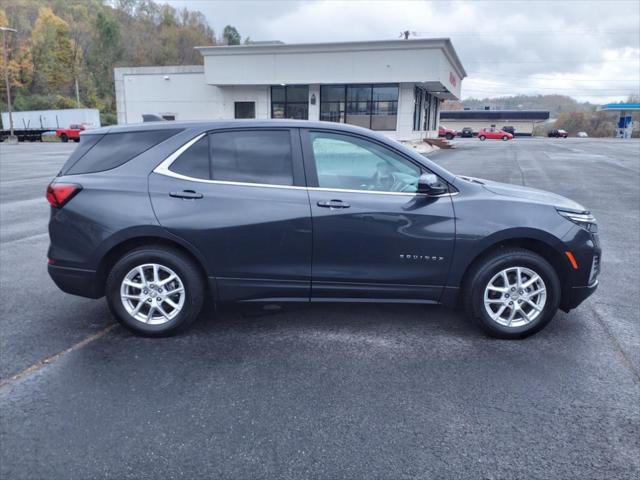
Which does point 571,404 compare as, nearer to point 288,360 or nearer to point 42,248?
point 288,360

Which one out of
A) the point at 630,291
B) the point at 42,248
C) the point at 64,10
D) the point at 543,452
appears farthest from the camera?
the point at 64,10

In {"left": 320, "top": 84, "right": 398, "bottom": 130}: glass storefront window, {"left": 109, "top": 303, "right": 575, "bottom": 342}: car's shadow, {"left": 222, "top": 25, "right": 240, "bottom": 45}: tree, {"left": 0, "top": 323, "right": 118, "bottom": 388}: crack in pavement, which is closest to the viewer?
{"left": 0, "top": 323, "right": 118, "bottom": 388}: crack in pavement

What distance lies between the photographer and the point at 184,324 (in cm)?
427

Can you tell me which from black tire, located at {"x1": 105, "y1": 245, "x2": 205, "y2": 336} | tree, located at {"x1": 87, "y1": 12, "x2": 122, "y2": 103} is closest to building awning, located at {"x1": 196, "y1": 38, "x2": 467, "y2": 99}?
black tire, located at {"x1": 105, "y1": 245, "x2": 205, "y2": 336}

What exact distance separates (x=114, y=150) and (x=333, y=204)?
1.94 metres

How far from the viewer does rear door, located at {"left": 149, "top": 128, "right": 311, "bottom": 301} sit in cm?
412

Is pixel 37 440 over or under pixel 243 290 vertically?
under

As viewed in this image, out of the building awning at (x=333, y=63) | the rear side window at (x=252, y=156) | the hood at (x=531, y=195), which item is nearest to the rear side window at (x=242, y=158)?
the rear side window at (x=252, y=156)

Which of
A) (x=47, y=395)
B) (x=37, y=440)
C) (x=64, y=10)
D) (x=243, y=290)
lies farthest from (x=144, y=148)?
(x=64, y=10)

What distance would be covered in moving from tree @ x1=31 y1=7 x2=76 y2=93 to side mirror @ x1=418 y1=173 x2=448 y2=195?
101233 millimetres

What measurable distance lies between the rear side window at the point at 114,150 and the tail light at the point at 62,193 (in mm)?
159

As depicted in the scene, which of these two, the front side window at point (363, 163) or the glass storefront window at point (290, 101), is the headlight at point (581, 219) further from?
the glass storefront window at point (290, 101)

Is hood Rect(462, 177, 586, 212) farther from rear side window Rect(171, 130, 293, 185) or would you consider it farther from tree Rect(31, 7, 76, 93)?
tree Rect(31, 7, 76, 93)

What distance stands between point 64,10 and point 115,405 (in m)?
133
